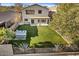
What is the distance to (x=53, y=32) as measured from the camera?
3.04 meters

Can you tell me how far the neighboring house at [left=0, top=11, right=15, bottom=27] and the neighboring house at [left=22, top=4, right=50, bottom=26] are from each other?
97 millimetres

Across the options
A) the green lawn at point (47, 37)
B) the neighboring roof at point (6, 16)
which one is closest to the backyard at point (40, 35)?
the green lawn at point (47, 37)

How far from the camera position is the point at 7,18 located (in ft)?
9.98

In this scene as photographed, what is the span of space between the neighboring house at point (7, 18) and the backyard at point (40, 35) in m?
0.09

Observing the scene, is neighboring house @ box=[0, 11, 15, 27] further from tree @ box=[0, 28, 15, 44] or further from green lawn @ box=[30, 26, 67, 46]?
green lawn @ box=[30, 26, 67, 46]

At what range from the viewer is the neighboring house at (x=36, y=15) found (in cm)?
303

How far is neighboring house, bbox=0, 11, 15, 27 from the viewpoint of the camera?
3027 mm

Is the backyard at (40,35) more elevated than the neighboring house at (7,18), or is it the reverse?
the neighboring house at (7,18)

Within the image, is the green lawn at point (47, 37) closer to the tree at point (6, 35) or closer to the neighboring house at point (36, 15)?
the neighboring house at point (36, 15)

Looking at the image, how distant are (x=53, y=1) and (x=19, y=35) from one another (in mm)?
389

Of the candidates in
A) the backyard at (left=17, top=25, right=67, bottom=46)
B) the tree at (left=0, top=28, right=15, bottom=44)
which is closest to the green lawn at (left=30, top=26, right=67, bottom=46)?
the backyard at (left=17, top=25, right=67, bottom=46)

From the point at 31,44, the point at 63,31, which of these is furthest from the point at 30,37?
the point at 63,31

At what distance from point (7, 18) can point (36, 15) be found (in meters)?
0.24

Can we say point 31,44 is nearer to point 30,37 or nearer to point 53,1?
point 30,37
